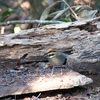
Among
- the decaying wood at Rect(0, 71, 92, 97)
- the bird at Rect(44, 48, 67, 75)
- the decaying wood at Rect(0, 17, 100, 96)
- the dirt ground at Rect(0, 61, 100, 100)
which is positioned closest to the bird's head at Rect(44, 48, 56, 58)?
the bird at Rect(44, 48, 67, 75)

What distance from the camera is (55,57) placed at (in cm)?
A: 366

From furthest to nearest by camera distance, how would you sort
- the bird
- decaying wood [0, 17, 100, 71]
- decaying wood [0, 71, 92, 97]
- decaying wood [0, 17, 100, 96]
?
1. decaying wood [0, 17, 100, 71]
2. the bird
3. decaying wood [0, 17, 100, 96]
4. decaying wood [0, 71, 92, 97]

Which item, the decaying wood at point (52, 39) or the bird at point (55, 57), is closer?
the bird at point (55, 57)

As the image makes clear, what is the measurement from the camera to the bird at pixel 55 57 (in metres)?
3.67

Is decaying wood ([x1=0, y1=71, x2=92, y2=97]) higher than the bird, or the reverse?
the bird

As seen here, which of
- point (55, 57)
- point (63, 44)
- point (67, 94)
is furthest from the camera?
point (63, 44)

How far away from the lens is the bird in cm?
367

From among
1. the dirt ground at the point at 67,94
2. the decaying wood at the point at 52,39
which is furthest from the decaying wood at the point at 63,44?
the dirt ground at the point at 67,94

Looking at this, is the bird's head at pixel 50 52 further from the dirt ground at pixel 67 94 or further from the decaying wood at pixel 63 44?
the dirt ground at pixel 67 94

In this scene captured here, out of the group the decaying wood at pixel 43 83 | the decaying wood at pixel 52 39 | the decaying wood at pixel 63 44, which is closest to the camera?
the decaying wood at pixel 43 83

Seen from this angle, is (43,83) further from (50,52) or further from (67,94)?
(50,52)

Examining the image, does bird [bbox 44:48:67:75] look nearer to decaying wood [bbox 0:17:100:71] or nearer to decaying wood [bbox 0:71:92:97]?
decaying wood [bbox 0:17:100:71]

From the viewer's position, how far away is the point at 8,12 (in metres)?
6.02

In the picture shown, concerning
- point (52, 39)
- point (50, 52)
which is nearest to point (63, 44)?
point (52, 39)
